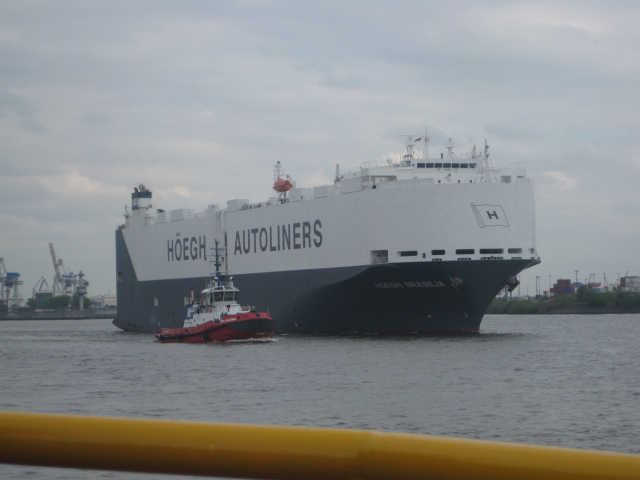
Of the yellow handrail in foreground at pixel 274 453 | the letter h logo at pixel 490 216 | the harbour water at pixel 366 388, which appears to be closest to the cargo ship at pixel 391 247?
the letter h logo at pixel 490 216

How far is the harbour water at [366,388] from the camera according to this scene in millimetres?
16125

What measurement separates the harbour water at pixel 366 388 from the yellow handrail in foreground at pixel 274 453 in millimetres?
9175

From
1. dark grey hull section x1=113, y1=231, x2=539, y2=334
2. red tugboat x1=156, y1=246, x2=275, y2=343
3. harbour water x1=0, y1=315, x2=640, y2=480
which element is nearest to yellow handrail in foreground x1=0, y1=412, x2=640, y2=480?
harbour water x1=0, y1=315, x2=640, y2=480

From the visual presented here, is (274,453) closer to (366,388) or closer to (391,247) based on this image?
(366,388)

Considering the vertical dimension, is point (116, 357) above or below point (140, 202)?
below

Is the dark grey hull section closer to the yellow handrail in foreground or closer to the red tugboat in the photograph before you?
the red tugboat

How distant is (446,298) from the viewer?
39750 mm

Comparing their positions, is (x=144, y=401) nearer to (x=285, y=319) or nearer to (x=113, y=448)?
(x=113, y=448)

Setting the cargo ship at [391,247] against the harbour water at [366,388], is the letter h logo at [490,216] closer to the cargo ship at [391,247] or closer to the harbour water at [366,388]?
the cargo ship at [391,247]

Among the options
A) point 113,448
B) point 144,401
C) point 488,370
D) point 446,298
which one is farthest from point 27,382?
point 113,448

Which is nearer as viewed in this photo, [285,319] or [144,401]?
[144,401]

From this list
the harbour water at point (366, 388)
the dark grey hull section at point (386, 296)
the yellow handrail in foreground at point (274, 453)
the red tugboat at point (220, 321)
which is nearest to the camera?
the yellow handrail in foreground at point (274, 453)

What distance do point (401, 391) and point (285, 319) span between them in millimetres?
25739

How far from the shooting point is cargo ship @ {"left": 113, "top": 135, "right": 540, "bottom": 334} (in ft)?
130
